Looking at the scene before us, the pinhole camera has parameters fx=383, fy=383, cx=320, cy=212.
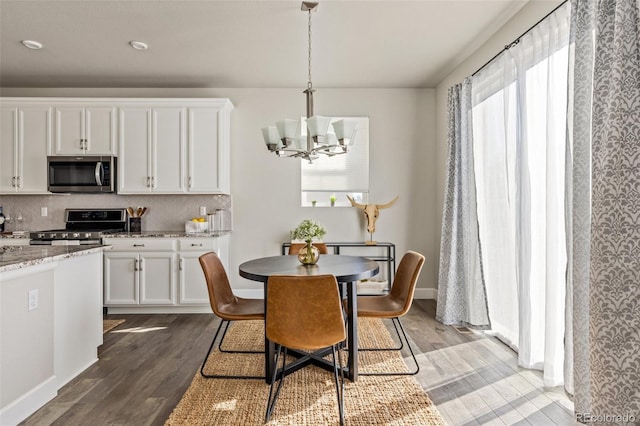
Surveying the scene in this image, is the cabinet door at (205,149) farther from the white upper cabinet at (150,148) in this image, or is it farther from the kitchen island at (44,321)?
the kitchen island at (44,321)

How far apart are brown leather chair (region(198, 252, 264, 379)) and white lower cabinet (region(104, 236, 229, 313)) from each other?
1.29m

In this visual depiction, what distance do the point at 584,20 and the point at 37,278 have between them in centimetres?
337

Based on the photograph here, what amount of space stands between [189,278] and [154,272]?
378 millimetres

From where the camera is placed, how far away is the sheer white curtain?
239cm

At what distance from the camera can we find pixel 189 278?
13.7 feet

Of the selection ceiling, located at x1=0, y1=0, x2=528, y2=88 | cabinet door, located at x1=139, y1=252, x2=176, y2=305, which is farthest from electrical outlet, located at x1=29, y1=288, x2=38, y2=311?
ceiling, located at x1=0, y1=0, x2=528, y2=88

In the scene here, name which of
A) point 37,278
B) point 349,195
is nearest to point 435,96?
point 349,195

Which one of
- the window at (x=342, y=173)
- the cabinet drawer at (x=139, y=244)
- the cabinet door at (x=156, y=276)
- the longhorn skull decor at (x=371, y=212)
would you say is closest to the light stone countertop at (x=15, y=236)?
the cabinet drawer at (x=139, y=244)

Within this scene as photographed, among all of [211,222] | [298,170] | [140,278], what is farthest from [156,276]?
[298,170]

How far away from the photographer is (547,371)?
239cm

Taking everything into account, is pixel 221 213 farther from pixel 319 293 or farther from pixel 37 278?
pixel 319 293

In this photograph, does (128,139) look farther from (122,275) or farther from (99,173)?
(122,275)

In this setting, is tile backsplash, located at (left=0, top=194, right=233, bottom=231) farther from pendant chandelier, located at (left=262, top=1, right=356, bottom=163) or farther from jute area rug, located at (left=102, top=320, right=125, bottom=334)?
pendant chandelier, located at (left=262, top=1, right=356, bottom=163)

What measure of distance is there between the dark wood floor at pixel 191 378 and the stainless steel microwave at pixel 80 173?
171 centimetres
